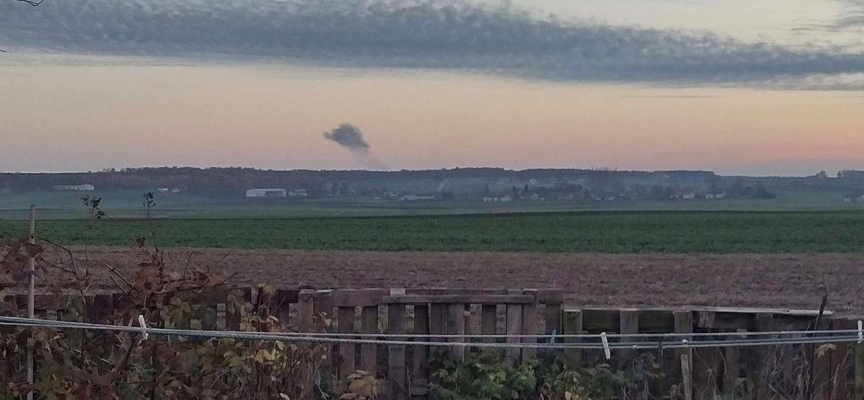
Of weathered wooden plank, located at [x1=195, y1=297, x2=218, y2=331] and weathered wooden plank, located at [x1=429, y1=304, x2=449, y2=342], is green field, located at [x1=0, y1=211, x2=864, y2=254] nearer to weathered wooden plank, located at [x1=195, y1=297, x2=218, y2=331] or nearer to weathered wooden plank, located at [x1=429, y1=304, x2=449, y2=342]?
weathered wooden plank, located at [x1=429, y1=304, x2=449, y2=342]

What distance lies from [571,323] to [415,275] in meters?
22.5

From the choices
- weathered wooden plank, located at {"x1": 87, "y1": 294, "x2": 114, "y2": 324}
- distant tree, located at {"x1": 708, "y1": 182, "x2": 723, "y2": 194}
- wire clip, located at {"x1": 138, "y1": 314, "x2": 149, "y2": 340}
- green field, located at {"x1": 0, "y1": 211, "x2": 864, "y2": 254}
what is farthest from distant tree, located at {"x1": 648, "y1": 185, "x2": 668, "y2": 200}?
wire clip, located at {"x1": 138, "y1": 314, "x2": 149, "y2": 340}

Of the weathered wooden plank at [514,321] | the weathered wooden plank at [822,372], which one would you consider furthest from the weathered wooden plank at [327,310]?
the weathered wooden plank at [822,372]

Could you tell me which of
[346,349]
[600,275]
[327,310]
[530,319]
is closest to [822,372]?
[530,319]

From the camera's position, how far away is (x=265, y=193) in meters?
112

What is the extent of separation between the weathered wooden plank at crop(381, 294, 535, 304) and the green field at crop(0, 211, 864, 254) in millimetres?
32293

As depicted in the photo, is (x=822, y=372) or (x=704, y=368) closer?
(x=822, y=372)

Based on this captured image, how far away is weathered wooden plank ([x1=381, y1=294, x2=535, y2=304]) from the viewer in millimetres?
7969

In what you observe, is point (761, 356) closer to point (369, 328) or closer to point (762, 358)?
point (762, 358)

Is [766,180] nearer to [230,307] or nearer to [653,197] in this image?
[653,197]

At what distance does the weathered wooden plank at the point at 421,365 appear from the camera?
Result: 26.2 ft

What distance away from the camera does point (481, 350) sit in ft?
25.9

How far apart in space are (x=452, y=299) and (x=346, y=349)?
924 mm

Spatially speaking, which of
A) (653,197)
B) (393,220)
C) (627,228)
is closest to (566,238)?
(627,228)
